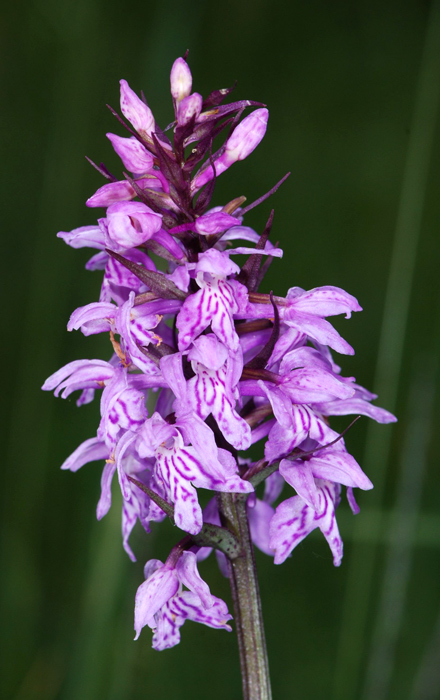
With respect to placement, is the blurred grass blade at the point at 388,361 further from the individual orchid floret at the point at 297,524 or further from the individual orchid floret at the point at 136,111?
the individual orchid floret at the point at 136,111

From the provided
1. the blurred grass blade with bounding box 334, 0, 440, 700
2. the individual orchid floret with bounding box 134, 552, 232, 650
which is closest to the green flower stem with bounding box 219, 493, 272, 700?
the individual orchid floret with bounding box 134, 552, 232, 650

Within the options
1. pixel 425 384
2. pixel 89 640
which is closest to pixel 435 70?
pixel 425 384

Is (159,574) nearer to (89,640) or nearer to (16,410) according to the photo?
(89,640)

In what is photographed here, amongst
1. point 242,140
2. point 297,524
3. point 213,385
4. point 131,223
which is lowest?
point 297,524

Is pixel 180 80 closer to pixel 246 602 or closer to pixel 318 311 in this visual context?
pixel 318 311

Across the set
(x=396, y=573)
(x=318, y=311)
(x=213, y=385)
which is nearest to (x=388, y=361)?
(x=396, y=573)

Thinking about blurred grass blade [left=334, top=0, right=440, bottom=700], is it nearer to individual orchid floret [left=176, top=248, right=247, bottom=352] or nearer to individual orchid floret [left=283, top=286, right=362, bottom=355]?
individual orchid floret [left=283, top=286, right=362, bottom=355]
